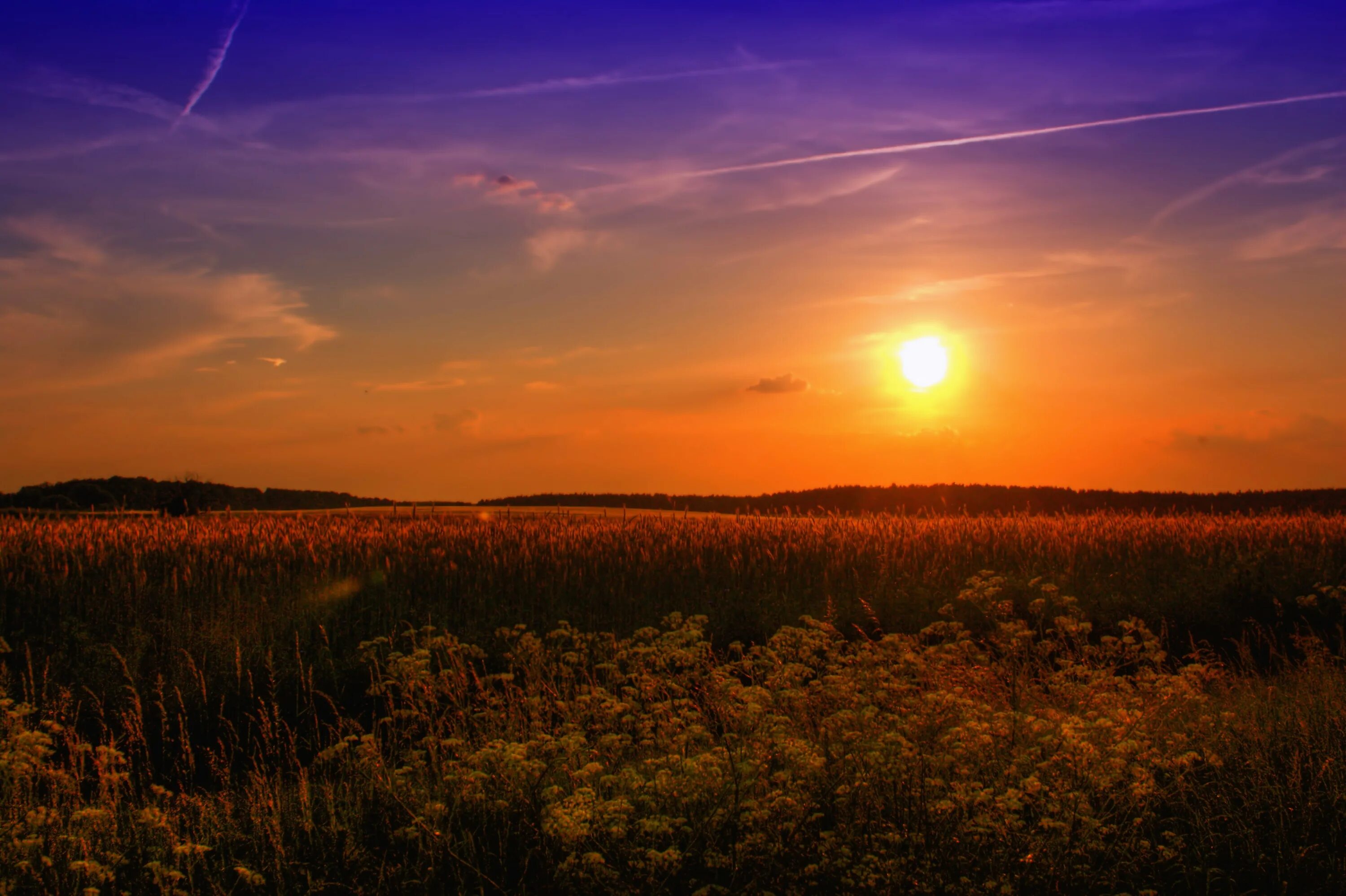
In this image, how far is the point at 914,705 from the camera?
609 centimetres

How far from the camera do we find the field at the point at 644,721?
4.84m

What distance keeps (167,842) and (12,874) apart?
760 mm

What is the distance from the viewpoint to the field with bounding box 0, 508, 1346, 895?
4844 mm

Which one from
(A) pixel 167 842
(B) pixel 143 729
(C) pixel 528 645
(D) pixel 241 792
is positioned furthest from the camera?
(B) pixel 143 729

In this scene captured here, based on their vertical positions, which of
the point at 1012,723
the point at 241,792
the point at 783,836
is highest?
the point at 1012,723

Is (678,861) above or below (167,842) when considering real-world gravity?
above

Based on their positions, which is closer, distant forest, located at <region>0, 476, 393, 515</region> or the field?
the field

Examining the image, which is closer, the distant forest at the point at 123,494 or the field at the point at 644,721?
the field at the point at 644,721

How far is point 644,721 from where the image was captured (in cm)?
582

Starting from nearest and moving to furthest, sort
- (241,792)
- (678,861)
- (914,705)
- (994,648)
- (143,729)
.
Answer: (678,861)
(914,705)
(241,792)
(143,729)
(994,648)

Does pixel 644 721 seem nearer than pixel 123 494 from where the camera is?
Yes

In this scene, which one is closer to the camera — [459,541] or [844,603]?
[844,603]

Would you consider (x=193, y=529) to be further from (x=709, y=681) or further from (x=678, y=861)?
(x=678, y=861)

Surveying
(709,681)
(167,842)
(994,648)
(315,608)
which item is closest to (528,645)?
(709,681)
